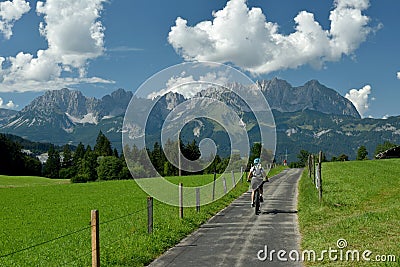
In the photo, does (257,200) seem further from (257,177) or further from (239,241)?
(239,241)

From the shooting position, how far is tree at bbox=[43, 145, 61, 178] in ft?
498

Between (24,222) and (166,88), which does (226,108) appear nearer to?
(166,88)

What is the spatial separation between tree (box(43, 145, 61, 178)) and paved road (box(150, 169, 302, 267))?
142 meters

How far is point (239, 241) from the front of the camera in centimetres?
1320

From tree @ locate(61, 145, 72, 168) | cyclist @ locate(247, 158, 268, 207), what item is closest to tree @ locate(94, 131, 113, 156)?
tree @ locate(61, 145, 72, 168)

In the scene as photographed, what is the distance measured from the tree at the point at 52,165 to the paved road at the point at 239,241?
141842 millimetres

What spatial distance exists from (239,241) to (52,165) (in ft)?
489

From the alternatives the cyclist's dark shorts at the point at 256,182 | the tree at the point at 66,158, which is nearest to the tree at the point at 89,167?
the tree at the point at 66,158

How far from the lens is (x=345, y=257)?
1030cm

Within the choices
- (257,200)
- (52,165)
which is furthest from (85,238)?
(52,165)

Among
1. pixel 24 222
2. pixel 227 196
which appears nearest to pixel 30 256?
pixel 24 222

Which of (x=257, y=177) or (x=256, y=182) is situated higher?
(x=257, y=177)

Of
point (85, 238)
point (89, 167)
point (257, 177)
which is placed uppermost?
point (257, 177)

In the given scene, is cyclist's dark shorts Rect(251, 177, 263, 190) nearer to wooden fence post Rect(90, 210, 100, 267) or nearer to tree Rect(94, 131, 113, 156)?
wooden fence post Rect(90, 210, 100, 267)
